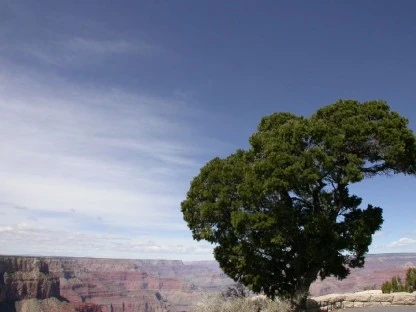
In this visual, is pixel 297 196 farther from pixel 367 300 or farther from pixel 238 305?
pixel 367 300

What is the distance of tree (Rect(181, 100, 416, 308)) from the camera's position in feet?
67.4

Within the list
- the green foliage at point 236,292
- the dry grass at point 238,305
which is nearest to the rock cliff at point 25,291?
the green foliage at point 236,292

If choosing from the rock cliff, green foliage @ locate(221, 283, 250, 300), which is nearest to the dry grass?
green foliage @ locate(221, 283, 250, 300)

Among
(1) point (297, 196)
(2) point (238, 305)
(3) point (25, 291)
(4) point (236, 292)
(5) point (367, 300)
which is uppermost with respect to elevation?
(1) point (297, 196)

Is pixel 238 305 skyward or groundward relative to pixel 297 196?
groundward

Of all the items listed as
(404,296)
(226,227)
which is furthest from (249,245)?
(404,296)

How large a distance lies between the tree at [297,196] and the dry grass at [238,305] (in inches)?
31.6

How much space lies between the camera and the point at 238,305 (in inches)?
861

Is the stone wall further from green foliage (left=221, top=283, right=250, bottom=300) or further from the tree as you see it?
green foliage (left=221, top=283, right=250, bottom=300)

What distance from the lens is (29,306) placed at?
17600 cm

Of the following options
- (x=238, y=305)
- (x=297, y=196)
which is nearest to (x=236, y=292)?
(x=238, y=305)

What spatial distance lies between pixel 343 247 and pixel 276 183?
5.25m

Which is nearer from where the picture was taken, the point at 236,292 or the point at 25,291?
the point at 236,292

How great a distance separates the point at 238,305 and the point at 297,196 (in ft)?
21.8
